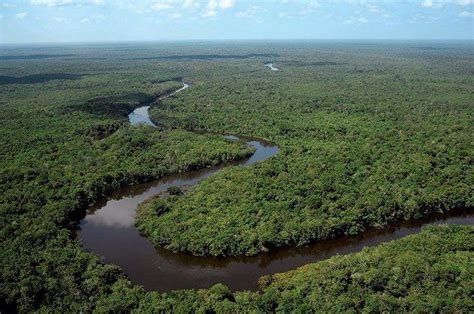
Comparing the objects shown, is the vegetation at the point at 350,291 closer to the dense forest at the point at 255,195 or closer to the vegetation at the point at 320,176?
the dense forest at the point at 255,195

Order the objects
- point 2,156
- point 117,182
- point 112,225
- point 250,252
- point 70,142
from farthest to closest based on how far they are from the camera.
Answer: point 70,142 → point 2,156 → point 117,182 → point 112,225 → point 250,252

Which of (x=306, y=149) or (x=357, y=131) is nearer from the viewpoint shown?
(x=306, y=149)

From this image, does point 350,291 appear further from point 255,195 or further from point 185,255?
point 255,195

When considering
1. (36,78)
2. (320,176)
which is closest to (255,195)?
(320,176)

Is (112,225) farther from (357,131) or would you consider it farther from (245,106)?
(245,106)

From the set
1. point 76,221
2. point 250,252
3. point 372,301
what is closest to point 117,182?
point 76,221

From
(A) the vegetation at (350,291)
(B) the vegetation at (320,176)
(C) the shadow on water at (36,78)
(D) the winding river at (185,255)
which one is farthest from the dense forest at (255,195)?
(C) the shadow on water at (36,78)

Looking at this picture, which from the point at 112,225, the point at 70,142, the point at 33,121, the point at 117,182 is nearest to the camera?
the point at 112,225
